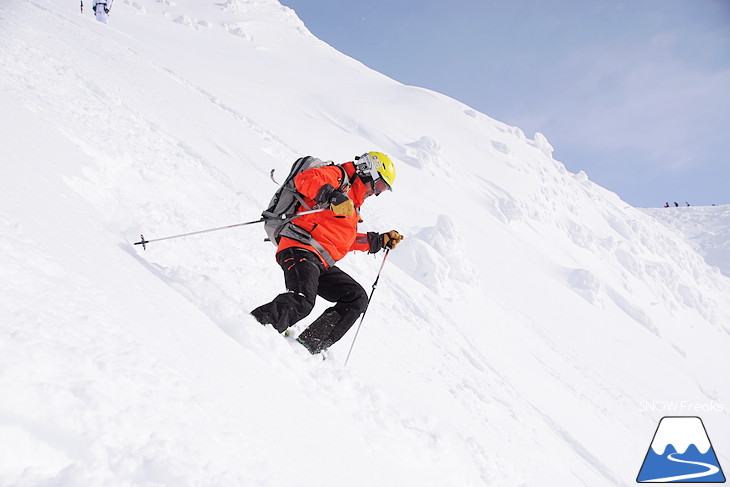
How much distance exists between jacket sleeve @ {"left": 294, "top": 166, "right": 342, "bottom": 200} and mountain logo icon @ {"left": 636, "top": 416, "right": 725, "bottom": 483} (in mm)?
5981

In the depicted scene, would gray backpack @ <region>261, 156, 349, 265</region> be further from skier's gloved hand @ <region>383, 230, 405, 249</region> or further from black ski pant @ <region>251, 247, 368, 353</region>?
skier's gloved hand @ <region>383, 230, 405, 249</region>

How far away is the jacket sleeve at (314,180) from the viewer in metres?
3.73

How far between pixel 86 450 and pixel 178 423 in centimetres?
36

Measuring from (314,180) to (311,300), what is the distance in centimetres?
99

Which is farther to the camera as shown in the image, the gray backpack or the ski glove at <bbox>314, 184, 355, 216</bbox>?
the gray backpack

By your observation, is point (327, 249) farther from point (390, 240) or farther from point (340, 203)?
point (390, 240)

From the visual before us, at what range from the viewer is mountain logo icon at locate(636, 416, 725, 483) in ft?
20.2

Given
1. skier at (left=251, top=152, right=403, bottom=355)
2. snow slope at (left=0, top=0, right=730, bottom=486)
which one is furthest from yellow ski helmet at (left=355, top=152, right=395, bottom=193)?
snow slope at (left=0, top=0, right=730, bottom=486)

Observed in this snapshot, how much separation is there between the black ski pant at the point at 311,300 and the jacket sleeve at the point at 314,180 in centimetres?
53

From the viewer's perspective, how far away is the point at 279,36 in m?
38.2

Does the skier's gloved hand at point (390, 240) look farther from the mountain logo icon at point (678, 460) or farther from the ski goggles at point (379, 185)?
the mountain logo icon at point (678, 460)

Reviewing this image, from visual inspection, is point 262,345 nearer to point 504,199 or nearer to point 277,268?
point 277,268

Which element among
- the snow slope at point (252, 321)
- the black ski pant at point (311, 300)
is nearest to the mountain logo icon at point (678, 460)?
the snow slope at point (252, 321)

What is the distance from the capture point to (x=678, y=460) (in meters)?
6.27
